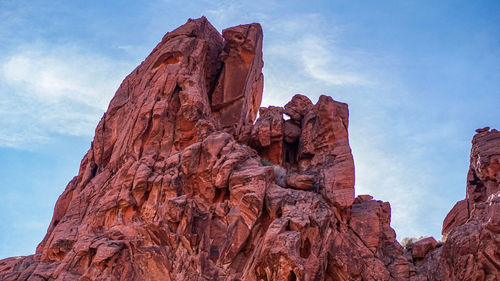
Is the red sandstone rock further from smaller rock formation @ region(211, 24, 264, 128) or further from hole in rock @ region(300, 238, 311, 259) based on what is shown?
smaller rock formation @ region(211, 24, 264, 128)

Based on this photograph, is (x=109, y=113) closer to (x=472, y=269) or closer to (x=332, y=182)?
(x=332, y=182)

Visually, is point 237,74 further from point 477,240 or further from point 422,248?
point 477,240

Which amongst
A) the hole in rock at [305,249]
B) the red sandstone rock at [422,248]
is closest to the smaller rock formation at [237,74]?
the hole in rock at [305,249]

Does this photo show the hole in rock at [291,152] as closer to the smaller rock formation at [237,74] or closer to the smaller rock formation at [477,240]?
the smaller rock formation at [237,74]

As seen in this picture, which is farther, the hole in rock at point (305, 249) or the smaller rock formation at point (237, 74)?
the smaller rock formation at point (237, 74)

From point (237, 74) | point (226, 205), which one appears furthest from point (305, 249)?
point (237, 74)

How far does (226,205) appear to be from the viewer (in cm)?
3959

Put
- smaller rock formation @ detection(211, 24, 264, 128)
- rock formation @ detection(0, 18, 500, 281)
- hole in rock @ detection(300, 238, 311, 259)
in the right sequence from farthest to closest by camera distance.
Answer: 1. smaller rock formation @ detection(211, 24, 264, 128)
2. rock formation @ detection(0, 18, 500, 281)
3. hole in rock @ detection(300, 238, 311, 259)

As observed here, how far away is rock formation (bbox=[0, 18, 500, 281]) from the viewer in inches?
1453

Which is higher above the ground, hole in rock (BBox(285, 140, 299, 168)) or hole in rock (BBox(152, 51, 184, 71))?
hole in rock (BBox(152, 51, 184, 71))

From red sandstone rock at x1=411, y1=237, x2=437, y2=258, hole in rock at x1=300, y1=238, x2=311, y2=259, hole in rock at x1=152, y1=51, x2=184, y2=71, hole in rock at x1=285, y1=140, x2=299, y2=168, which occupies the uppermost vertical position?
hole in rock at x1=152, y1=51, x2=184, y2=71

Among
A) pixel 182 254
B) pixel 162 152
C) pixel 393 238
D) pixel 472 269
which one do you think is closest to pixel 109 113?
pixel 162 152

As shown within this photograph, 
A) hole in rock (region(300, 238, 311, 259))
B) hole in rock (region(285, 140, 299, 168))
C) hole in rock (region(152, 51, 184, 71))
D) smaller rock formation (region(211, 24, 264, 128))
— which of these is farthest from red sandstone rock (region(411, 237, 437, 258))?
hole in rock (region(152, 51, 184, 71))

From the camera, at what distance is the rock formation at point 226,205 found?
36906 millimetres
